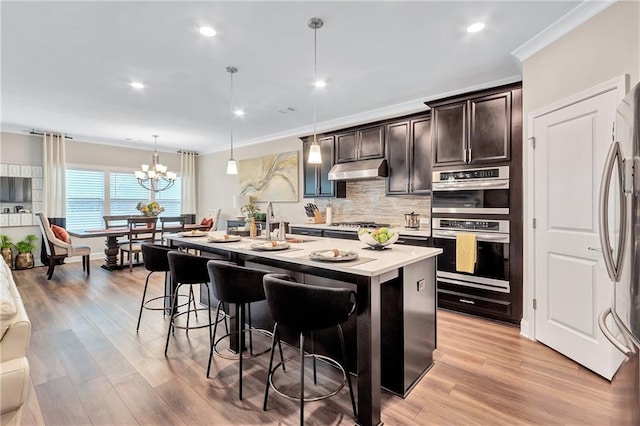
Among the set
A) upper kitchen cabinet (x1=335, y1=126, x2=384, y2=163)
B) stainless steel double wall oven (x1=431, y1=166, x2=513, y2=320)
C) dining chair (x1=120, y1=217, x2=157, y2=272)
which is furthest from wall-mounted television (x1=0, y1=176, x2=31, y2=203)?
stainless steel double wall oven (x1=431, y1=166, x2=513, y2=320)

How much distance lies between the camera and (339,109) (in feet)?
15.7

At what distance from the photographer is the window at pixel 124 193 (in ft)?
23.7

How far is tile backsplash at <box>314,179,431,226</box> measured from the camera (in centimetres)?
456

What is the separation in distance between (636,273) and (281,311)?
61.1 inches

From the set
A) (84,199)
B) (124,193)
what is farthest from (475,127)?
(84,199)

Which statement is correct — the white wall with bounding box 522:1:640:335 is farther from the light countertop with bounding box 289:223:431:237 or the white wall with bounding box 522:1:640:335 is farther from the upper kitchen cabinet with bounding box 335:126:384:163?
the upper kitchen cabinet with bounding box 335:126:384:163

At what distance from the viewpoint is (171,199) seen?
8203 mm

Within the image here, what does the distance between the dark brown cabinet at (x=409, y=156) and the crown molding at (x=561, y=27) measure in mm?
1267

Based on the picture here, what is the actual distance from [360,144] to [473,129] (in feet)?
5.63

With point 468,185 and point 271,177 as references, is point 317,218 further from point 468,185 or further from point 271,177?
point 468,185

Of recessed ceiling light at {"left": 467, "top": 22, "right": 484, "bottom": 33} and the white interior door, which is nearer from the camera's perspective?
the white interior door

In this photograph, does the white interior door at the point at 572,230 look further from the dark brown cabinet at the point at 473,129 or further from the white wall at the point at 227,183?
the white wall at the point at 227,183

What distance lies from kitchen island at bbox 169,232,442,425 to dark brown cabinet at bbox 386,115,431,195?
1.88m

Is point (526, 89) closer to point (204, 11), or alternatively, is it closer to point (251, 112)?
point (204, 11)
